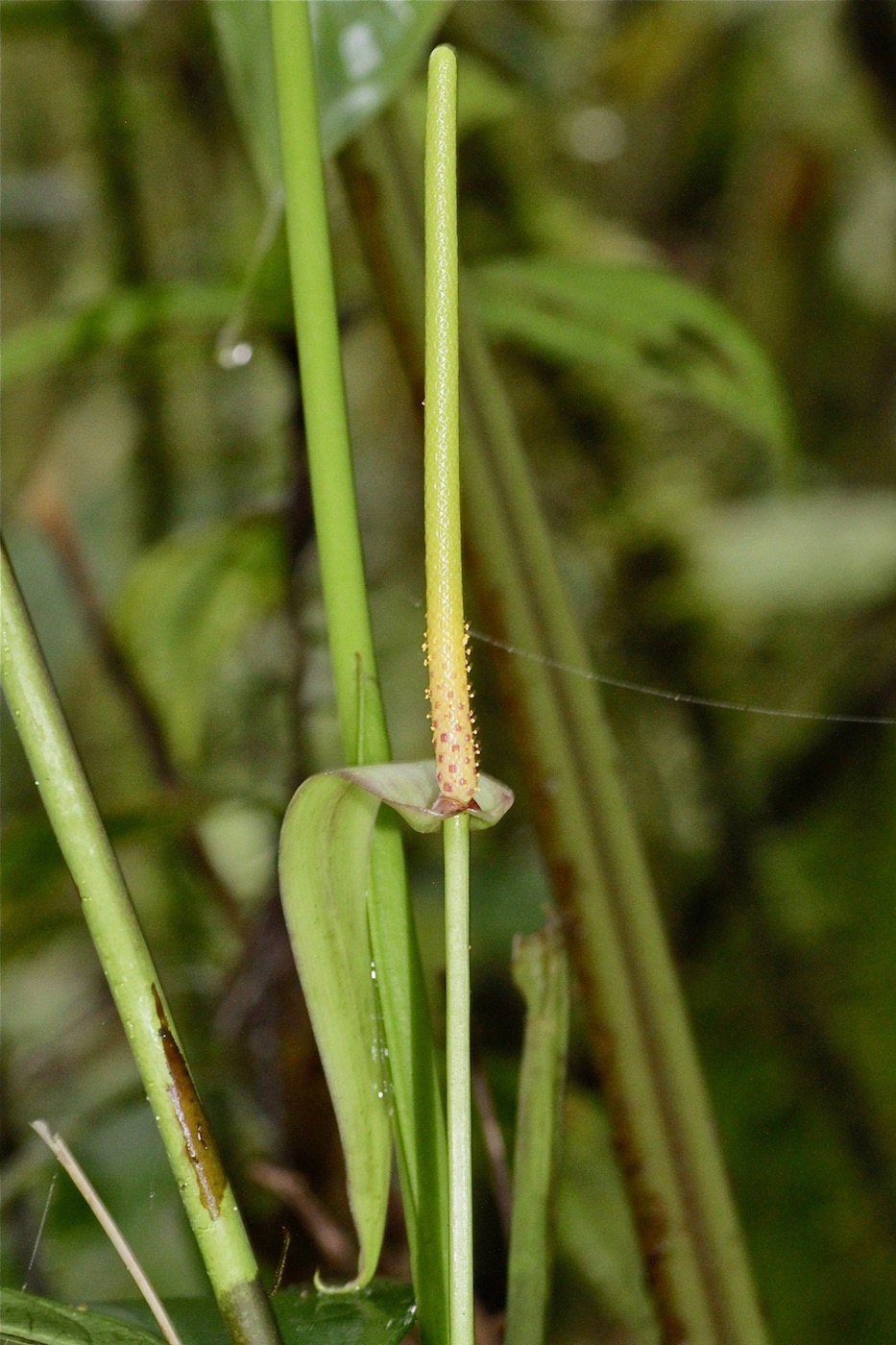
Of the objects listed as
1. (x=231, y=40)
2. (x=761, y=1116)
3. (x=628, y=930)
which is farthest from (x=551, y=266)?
(x=761, y=1116)

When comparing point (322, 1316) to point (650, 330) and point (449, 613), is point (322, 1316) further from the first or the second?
point (650, 330)

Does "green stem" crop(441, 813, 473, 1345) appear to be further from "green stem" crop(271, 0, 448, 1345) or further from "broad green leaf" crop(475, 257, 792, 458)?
"broad green leaf" crop(475, 257, 792, 458)

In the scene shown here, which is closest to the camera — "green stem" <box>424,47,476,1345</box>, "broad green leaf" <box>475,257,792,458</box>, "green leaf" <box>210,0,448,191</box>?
"green stem" <box>424,47,476,1345</box>

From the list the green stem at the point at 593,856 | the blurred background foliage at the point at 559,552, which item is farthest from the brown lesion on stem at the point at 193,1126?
the blurred background foliage at the point at 559,552

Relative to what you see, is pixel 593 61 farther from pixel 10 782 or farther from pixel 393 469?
pixel 10 782

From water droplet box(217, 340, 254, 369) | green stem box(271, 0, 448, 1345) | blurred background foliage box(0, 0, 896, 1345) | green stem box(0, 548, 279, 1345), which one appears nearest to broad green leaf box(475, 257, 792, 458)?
blurred background foliage box(0, 0, 896, 1345)

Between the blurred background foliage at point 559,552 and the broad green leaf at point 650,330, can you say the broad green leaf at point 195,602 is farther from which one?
the broad green leaf at point 650,330

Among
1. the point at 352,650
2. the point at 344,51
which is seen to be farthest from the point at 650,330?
the point at 352,650
